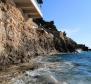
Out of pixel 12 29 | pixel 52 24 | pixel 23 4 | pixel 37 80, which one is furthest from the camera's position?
pixel 52 24

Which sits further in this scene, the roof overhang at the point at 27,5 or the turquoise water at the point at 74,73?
the roof overhang at the point at 27,5

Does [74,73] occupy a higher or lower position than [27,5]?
lower

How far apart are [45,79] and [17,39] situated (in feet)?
38.5

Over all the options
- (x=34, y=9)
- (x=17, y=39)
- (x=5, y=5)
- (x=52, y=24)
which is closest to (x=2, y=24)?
(x=5, y=5)

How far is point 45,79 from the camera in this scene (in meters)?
12.8

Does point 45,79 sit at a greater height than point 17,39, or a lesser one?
lesser

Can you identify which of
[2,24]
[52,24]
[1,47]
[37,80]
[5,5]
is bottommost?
[37,80]

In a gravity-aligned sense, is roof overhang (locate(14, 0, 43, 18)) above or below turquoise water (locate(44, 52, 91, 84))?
above

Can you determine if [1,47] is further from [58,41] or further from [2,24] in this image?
[58,41]

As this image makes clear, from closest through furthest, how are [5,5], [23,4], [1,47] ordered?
[1,47] < [5,5] < [23,4]

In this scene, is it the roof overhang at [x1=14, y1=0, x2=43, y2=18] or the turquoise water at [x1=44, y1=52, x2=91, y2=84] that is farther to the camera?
the roof overhang at [x1=14, y1=0, x2=43, y2=18]

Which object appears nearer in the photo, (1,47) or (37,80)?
(37,80)

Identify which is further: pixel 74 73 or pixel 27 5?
pixel 27 5

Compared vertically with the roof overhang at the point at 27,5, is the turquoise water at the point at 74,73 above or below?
below
